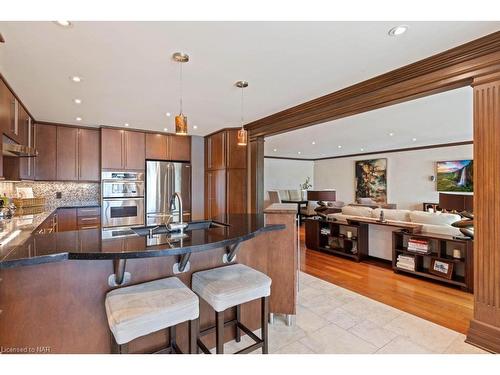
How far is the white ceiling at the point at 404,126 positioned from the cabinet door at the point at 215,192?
1971 mm

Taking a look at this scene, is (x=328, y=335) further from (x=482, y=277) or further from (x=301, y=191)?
(x=301, y=191)

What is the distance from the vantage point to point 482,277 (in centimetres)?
194

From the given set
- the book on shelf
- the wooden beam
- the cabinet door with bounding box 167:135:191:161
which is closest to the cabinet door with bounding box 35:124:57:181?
the cabinet door with bounding box 167:135:191:161

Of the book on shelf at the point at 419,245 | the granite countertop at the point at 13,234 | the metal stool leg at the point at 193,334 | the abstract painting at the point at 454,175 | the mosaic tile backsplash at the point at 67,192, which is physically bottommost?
the metal stool leg at the point at 193,334

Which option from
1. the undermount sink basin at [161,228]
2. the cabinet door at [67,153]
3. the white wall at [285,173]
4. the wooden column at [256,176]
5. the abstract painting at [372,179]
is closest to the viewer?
the undermount sink basin at [161,228]

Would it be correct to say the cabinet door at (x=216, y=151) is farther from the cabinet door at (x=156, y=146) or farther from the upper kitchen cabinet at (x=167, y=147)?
the cabinet door at (x=156, y=146)

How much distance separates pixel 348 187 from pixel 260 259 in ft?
26.5

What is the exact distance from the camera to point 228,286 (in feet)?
5.14

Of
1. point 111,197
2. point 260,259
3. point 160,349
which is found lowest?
point 160,349

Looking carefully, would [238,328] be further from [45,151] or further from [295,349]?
[45,151]

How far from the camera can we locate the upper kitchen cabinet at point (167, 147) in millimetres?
4891

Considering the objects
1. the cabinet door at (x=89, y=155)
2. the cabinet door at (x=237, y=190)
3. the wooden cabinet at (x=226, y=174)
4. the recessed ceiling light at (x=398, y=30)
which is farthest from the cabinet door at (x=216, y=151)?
the recessed ceiling light at (x=398, y=30)

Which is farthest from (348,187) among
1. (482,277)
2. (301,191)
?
(482,277)

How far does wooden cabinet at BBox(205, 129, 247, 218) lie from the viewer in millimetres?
4617
